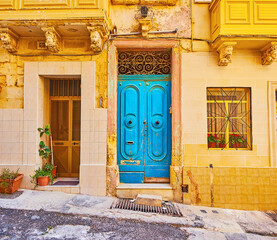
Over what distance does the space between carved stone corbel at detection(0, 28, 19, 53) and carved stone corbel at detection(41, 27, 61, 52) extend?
2.79 ft

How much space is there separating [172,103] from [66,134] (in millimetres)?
2969

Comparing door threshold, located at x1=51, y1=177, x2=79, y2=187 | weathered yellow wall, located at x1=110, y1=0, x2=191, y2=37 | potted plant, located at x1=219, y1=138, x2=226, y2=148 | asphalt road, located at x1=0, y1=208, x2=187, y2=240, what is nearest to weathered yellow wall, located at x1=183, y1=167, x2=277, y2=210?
potted plant, located at x1=219, y1=138, x2=226, y2=148

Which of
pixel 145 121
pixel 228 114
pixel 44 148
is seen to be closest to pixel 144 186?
pixel 145 121

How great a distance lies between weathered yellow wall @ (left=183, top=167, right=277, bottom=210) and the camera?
15.7ft

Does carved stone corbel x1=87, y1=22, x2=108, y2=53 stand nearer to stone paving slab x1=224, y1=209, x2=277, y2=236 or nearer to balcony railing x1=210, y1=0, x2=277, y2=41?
balcony railing x1=210, y1=0, x2=277, y2=41

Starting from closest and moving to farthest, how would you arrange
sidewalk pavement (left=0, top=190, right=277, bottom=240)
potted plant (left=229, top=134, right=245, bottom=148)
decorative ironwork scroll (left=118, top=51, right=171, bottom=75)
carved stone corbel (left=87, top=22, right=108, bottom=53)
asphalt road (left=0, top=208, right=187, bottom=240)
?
1. asphalt road (left=0, top=208, right=187, bottom=240)
2. sidewalk pavement (left=0, top=190, right=277, bottom=240)
3. carved stone corbel (left=87, top=22, right=108, bottom=53)
4. potted plant (left=229, top=134, right=245, bottom=148)
5. decorative ironwork scroll (left=118, top=51, right=171, bottom=75)

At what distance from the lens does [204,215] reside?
4.32 metres

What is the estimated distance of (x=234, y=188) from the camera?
15.8 feet

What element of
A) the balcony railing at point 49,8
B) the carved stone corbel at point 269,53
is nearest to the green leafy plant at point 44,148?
the balcony railing at point 49,8

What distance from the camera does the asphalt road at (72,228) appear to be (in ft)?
10.8

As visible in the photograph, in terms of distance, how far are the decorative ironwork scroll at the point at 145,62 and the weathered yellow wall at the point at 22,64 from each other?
561 millimetres

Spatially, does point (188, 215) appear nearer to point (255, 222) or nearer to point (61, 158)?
point (255, 222)

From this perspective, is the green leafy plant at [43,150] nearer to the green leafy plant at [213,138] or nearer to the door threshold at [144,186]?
the door threshold at [144,186]

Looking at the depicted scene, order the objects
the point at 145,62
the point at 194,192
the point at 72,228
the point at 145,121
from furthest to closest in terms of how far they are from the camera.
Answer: the point at 145,62 → the point at 145,121 → the point at 194,192 → the point at 72,228
